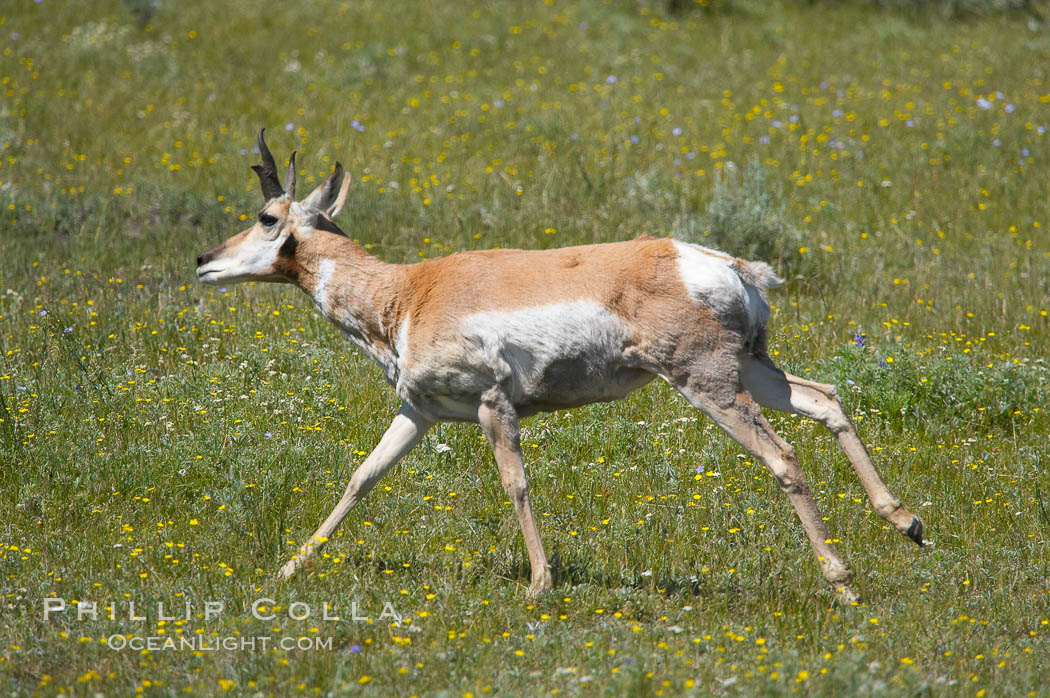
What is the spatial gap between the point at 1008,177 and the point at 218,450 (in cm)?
923

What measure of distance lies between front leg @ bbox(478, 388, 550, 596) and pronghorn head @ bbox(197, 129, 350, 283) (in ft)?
4.69

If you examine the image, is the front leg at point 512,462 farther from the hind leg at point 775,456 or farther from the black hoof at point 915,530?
the black hoof at point 915,530

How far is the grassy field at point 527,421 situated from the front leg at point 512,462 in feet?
0.49

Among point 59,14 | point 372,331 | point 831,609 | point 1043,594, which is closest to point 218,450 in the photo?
point 372,331

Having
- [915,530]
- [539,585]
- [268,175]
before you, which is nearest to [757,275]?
[915,530]

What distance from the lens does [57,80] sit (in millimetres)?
14789

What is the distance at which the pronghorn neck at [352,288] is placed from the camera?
6406 mm

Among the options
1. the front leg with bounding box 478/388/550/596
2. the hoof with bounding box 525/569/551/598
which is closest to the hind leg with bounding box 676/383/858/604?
the front leg with bounding box 478/388/550/596

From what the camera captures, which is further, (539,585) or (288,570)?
(288,570)

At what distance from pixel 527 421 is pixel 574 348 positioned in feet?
8.05

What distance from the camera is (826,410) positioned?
252 inches

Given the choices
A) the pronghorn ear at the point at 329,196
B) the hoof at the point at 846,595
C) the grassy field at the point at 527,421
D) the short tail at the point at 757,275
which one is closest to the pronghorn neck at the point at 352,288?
the pronghorn ear at the point at 329,196

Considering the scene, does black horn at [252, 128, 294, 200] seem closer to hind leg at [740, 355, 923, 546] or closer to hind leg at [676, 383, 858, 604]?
hind leg at [676, 383, 858, 604]

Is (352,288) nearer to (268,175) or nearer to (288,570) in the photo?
(268,175)
